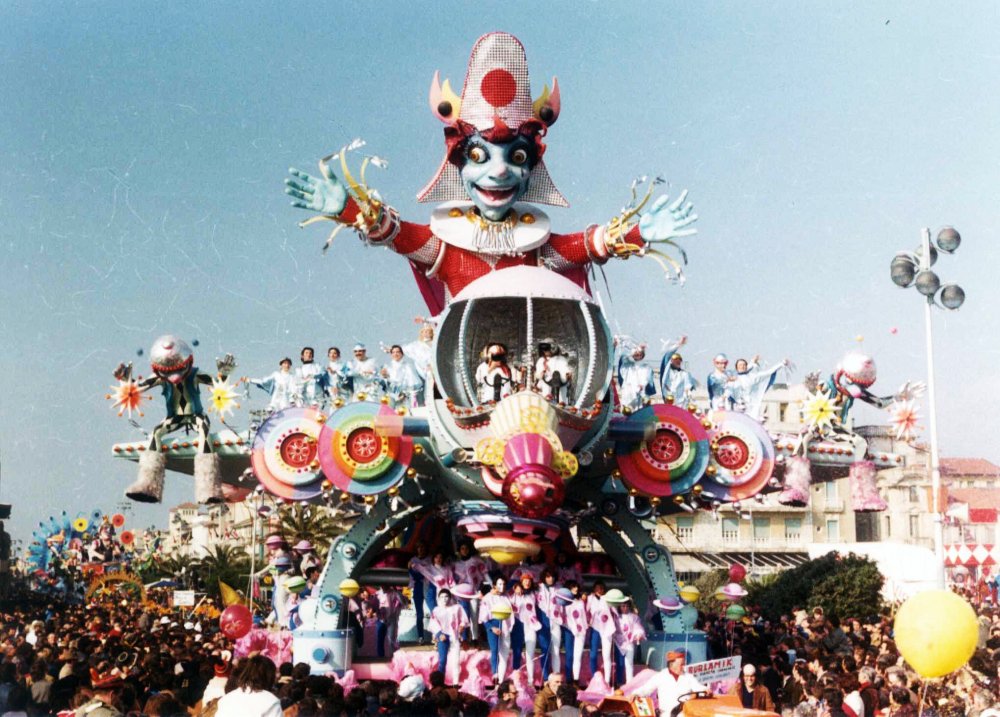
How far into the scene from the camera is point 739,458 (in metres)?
20.3

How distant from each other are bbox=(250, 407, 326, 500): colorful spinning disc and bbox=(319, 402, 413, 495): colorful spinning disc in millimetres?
424

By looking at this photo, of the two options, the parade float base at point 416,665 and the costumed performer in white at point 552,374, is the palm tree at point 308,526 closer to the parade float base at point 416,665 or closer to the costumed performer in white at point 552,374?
the parade float base at point 416,665

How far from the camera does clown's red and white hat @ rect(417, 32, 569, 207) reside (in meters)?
20.0

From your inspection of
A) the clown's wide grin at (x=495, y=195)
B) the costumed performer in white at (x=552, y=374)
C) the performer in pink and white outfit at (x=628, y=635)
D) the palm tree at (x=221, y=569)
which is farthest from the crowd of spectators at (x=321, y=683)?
the palm tree at (x=221, y=569)

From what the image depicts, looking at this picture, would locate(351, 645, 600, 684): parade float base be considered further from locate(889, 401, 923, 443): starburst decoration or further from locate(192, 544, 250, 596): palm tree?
locate(192, 544, 250, 596): palm tree

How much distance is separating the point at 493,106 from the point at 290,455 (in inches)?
246

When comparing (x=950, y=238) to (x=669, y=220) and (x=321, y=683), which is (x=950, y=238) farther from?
(x=321, y=683)

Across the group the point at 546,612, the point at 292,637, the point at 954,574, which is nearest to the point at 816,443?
the point at 546,612

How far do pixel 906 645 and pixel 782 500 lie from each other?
9.99m

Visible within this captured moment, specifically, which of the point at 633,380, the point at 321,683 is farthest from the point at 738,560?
the point at 321,683

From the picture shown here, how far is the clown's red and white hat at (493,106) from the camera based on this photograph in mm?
19953

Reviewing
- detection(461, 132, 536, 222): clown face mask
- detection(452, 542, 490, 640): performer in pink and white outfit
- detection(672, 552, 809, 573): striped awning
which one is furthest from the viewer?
detection(672, 552, 809, 573): striped awning

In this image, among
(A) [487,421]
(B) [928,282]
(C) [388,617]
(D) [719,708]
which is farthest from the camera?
(B) [928,282]

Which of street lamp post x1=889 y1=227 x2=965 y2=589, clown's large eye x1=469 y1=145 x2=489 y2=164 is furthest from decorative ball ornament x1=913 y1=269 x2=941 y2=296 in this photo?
clown's large eye x1=469 y1=145 x2=489 y2=164
